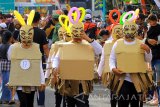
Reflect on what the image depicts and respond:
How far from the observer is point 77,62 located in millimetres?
7504

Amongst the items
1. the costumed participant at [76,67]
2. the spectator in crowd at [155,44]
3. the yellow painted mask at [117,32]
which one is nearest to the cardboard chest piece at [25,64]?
the costumed participant at [76,67]

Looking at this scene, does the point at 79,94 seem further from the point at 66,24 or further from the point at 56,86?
the point at 66,24

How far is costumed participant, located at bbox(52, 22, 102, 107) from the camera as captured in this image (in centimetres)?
750

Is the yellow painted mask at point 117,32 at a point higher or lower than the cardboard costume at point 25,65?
higher

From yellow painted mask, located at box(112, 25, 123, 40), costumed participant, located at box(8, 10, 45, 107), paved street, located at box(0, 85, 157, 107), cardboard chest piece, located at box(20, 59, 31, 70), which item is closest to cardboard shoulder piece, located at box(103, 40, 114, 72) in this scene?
yellow painted mask, located at box(112, 25, 123, 40)

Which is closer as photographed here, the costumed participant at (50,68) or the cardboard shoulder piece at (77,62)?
the cardboard shoulder piece at (77,62)

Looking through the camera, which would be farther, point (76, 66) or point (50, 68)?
point (50, 68)

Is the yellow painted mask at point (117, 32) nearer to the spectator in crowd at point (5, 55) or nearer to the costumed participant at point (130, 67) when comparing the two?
the costumed participant at point (130, 67)

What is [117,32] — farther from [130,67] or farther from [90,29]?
[90,29]

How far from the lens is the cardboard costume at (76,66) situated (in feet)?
24.6

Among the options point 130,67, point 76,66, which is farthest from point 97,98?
point 130,67

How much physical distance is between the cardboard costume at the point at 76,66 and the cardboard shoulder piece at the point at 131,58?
0.52m

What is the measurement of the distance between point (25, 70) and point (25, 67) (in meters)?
0.05

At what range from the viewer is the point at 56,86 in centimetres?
786
